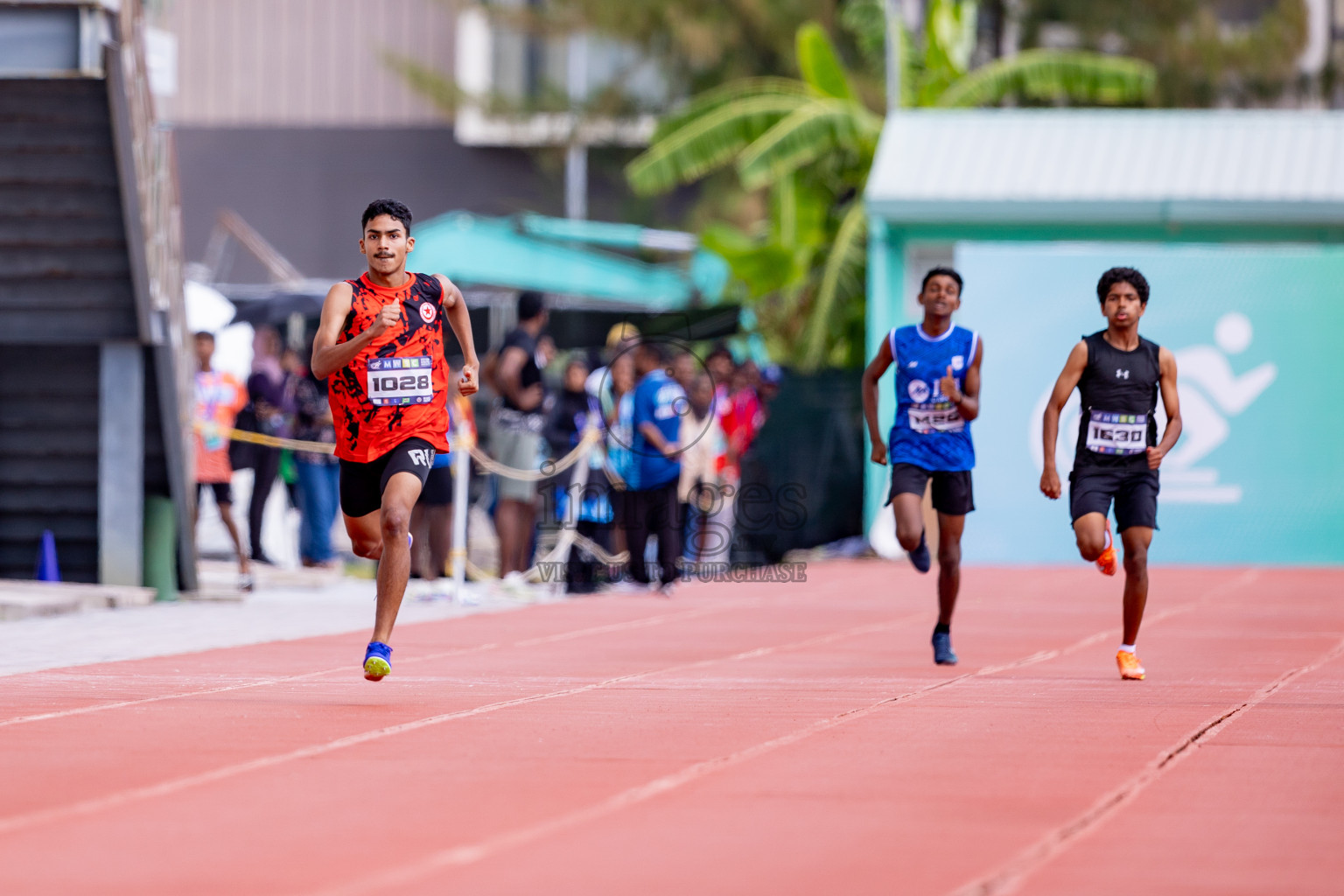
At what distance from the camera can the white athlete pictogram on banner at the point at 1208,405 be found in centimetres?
1978

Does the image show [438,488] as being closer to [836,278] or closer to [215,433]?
[215,433]

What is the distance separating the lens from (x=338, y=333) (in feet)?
29.3

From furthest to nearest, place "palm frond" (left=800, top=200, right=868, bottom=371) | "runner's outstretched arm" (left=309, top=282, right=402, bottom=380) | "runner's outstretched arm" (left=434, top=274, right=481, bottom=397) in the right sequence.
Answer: "palm frond" (left=800, top=200, right=868, bottom=371), "runner's outstretched arm" (left=434, top=274, right=481, bottom=397), "runner's outstretched arm" (left=309, top=282, right=402, bottom=380)

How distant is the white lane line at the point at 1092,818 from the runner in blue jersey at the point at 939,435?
7.12 feet

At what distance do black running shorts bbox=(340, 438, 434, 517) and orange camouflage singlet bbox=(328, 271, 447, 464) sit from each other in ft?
0.12

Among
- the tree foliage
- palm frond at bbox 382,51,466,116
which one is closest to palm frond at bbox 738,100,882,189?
the tree foliage

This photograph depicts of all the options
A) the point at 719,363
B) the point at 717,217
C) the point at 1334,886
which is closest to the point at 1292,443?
the point at 719,363

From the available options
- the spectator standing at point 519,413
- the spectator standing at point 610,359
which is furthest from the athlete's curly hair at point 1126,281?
the spectator standing at point 610,359

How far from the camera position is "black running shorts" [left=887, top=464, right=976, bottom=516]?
35.9ft

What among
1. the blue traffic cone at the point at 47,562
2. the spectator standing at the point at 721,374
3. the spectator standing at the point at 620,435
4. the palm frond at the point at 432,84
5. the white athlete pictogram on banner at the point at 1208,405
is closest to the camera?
the blue traffic cone at the point at 47,562

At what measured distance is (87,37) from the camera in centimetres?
1266

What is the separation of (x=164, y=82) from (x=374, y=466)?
6.75 meters

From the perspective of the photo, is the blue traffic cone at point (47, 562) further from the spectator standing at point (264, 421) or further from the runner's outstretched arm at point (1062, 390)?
the runner's outstretched arm at point (1062, 390)

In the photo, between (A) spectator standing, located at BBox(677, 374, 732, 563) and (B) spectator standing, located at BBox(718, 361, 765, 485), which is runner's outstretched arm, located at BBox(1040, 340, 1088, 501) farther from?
(B) spectator standing, located at BBox(718, 361, 765, 485)
